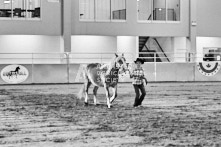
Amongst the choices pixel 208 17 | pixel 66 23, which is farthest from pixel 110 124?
pixel 208 17

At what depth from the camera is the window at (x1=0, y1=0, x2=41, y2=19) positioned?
44.7m

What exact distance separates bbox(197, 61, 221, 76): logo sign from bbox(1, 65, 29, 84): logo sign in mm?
12263

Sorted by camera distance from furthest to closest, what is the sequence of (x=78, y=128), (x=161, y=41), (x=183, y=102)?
(x=161, y=41) < (x=183, y=102) < (x=78, y=128)

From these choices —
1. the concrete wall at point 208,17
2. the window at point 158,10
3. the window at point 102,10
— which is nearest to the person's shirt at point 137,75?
the window at point 102,10

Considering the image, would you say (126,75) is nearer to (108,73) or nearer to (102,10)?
(102,10)

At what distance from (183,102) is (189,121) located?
21.9 ft

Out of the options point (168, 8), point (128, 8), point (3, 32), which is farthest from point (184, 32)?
point (3, 32)

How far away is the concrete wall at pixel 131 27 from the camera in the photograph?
153ft

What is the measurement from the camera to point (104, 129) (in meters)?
12.9

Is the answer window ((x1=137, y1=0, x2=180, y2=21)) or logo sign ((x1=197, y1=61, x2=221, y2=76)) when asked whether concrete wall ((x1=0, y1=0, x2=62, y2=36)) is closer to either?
window ((x1=137, y1=0, x2=180, y2=21))

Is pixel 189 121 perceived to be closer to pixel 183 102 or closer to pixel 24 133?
pixel 24 133

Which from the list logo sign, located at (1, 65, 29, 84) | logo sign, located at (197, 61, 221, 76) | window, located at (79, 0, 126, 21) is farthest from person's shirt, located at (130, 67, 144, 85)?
window, located at (79, 0, 126, 21)

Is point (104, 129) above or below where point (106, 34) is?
below

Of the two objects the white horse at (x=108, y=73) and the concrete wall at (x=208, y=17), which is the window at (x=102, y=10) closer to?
the concrete wall at (x=208, y=17)
